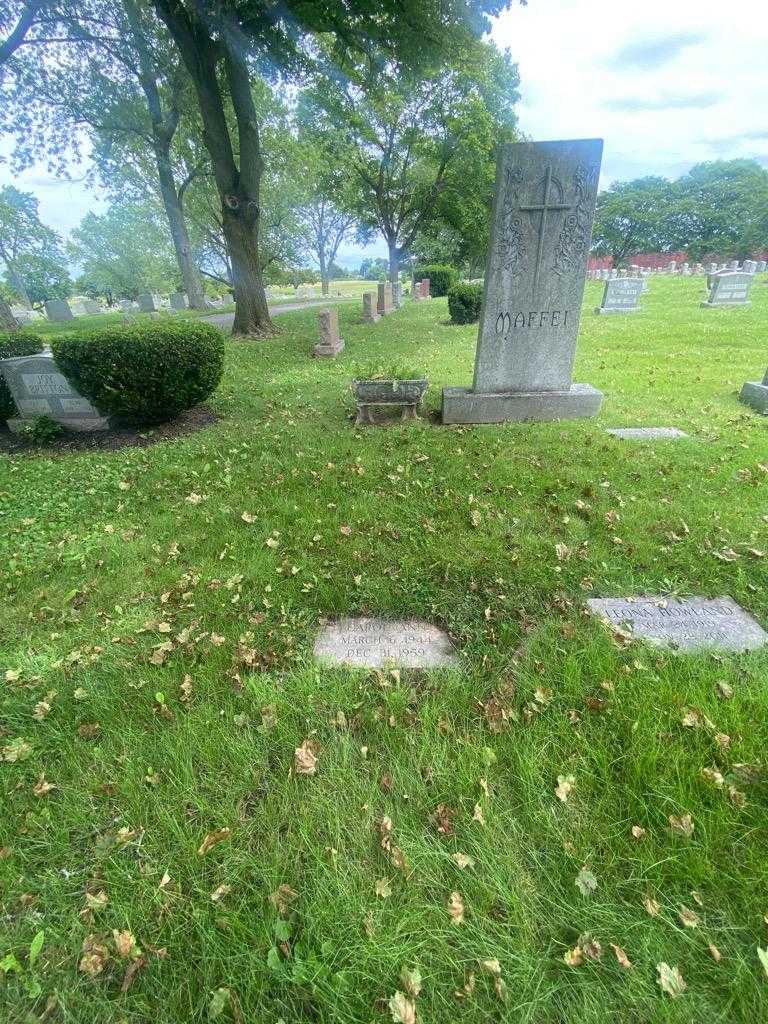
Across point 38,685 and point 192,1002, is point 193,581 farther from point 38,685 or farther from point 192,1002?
point 192,1002

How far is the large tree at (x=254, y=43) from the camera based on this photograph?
27.8 feet

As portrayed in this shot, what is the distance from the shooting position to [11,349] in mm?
6488

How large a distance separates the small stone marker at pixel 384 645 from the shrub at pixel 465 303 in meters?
14.7

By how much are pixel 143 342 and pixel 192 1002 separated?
604 centimetres

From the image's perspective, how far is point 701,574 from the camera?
2969mm

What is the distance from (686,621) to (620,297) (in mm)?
17341

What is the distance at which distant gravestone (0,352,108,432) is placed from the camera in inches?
237

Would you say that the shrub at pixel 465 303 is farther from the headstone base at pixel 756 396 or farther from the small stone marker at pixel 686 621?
the small stone marker at pixel 686 621

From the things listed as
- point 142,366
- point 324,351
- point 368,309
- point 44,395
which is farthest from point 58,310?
point 142,366

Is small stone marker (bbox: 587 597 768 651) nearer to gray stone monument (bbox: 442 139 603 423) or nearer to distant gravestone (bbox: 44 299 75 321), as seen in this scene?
gray stone monument (bbox: 442 139 603 423)

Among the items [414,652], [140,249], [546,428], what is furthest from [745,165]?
[414,652]

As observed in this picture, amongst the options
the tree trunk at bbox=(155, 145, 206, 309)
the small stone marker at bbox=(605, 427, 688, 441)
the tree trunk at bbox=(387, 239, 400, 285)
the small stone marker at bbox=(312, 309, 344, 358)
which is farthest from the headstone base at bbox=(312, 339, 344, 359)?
the tree trunk at bbox=(387, 239, 400, 285)

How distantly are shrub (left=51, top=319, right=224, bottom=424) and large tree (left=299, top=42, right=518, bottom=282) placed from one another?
19.4m

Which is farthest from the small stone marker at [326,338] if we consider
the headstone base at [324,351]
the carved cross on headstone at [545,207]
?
the carved cross on headstone at [545,207]
